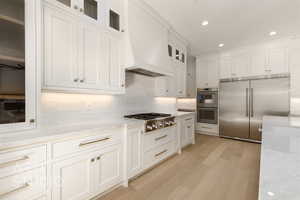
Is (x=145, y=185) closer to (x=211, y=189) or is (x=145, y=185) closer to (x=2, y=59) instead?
(x=211, y=189)

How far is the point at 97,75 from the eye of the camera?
5.89 feet

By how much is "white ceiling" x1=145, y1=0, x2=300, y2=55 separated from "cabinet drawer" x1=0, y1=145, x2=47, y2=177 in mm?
A: 2413

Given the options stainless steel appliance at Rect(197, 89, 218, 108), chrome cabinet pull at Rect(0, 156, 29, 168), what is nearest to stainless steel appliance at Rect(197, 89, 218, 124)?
stainless steel appliance at Rect(197, 89, 218, 108)

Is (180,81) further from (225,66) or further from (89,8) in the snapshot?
(89,8)

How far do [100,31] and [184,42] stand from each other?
247 cm

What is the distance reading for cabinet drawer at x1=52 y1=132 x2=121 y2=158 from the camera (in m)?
1.29

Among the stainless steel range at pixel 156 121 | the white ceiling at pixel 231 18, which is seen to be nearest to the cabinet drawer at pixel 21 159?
the stainless steel range at pixel 156 121

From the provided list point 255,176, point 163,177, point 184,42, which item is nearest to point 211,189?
point 163,177

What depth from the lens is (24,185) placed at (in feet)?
3.66

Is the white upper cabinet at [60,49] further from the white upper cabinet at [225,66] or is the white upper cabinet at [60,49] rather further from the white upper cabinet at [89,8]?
the white upper cabinet at [225,66]

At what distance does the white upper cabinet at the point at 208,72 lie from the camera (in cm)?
444

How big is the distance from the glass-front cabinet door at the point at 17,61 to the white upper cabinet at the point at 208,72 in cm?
446

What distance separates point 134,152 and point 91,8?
201 cm

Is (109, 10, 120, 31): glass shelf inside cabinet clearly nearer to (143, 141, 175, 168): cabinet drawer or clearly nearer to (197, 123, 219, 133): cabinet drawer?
(143, 141, 175, 168): cabinet drawer
